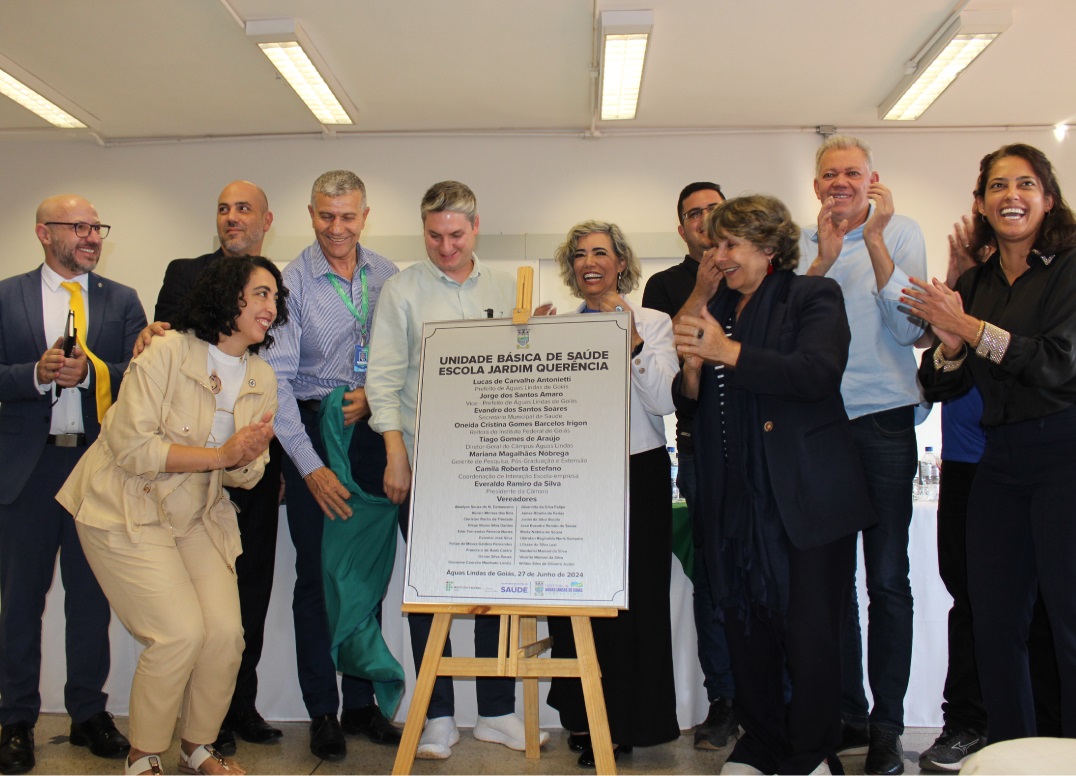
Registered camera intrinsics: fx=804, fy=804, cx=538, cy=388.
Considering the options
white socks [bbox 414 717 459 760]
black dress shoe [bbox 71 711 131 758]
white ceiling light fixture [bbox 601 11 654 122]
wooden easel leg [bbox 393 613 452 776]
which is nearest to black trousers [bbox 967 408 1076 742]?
wooden easel leg [bbox 393 613 452 776]

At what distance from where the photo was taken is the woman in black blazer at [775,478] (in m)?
2.26

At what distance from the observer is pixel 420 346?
2.78 meters

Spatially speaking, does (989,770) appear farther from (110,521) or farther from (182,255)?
(182,255)

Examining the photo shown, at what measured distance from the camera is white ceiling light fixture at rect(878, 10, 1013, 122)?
5039 mm

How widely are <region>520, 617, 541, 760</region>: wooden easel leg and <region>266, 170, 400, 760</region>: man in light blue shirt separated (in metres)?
0.51

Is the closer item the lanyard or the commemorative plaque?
the commemorative plaque

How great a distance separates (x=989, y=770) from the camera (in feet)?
3.17

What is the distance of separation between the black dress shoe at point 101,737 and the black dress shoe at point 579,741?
5.14ft

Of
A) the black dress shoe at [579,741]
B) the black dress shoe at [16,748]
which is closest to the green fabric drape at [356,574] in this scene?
the black dress shoe at [579,741]

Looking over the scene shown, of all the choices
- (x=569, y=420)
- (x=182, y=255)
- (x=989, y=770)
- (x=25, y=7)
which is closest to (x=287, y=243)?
(x=182, y=255)

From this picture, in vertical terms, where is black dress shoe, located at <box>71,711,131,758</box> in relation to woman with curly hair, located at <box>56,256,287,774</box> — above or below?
below

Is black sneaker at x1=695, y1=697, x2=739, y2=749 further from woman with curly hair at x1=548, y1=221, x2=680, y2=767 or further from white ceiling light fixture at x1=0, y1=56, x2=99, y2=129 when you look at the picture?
white ceiling light fixture at x1=0, y1=56, x2=99, y2=129

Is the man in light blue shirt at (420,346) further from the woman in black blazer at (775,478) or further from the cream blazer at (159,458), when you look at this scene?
the woman in black blazer at (775,478)

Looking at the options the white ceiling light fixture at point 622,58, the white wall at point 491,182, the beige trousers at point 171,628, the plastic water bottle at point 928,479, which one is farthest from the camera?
the white wall at point 491,182
